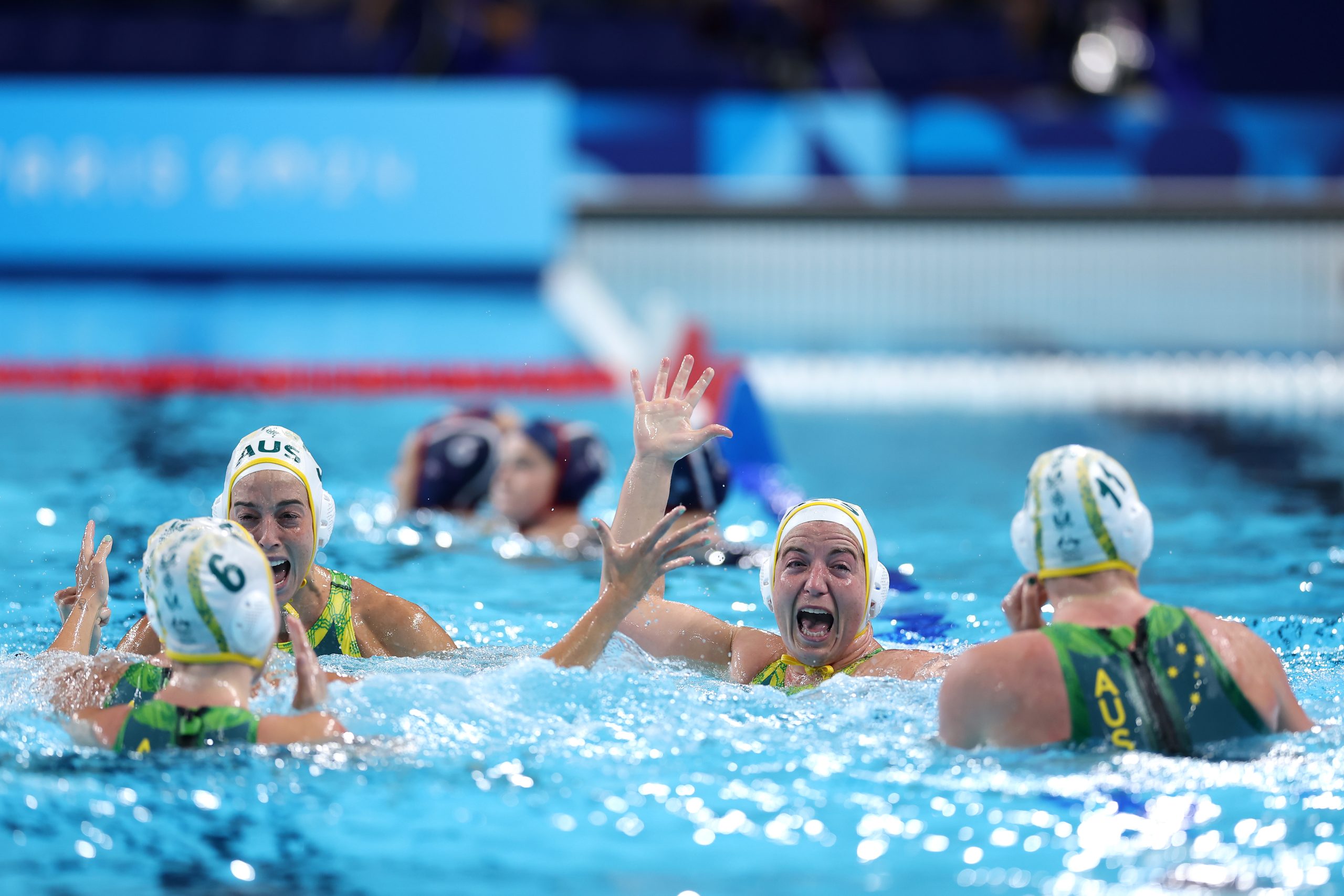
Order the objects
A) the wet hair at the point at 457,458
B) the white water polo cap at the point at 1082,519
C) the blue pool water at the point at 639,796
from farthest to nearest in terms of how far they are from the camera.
→ the wet hair at the point at 457,458 < the white water polo cap at the point at 1082,519 < the blue pool water at the point at 639,796

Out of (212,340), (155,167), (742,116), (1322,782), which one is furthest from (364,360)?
(1322,782)

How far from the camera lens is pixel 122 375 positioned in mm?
9219

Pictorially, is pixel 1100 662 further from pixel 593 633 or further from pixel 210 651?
pixel 210 651

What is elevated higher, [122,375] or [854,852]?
[122,375]

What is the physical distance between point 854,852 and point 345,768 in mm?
1000

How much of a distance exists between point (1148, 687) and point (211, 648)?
1.76 m

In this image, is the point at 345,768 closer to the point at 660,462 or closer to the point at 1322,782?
the point at 660,462

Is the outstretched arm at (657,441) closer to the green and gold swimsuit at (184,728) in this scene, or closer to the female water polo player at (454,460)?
the green and gold swimsuit at (184,728)

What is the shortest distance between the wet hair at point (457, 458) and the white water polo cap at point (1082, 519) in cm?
308

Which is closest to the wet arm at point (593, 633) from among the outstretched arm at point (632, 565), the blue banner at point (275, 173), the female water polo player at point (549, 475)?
the outstretched arm at point (632, 565)

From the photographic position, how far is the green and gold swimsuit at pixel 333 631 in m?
3.82

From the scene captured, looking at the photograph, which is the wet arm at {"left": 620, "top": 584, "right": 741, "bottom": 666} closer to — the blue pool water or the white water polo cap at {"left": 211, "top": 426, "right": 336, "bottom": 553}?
the blue pool water

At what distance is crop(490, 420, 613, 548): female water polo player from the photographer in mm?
5879

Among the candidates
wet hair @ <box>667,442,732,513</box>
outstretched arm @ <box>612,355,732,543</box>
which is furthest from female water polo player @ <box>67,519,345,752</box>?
wet hair @ <box>667,442,732,513</box>
